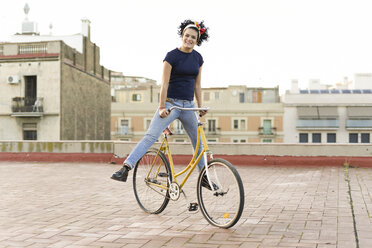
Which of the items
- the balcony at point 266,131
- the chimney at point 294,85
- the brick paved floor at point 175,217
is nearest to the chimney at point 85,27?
the balcony at point 266,131

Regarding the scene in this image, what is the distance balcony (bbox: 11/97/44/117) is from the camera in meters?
33.9

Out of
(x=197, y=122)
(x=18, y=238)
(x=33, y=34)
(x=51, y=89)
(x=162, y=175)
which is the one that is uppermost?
(x=33, y=34)

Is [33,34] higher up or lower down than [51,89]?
higher up

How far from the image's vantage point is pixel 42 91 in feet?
113

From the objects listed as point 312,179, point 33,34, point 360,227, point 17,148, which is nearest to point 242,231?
point 360,227

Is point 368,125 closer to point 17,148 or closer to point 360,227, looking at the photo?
point 17,148

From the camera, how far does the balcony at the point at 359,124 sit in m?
57.8

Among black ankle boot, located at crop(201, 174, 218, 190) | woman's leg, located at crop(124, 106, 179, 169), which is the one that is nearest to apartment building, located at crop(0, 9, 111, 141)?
woman's leg, located at crop(124, 106, 179, 169)

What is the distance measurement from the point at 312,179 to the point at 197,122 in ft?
13.1

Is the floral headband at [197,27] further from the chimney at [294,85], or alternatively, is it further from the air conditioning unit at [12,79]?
the chimney at [294,85]

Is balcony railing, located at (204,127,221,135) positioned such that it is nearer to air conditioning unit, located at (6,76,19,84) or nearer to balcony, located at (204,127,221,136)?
balcony, located at (204,127,221,136)

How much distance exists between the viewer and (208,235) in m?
3.80

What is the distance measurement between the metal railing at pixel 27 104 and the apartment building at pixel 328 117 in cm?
3397

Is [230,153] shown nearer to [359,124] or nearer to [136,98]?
[359,124]
